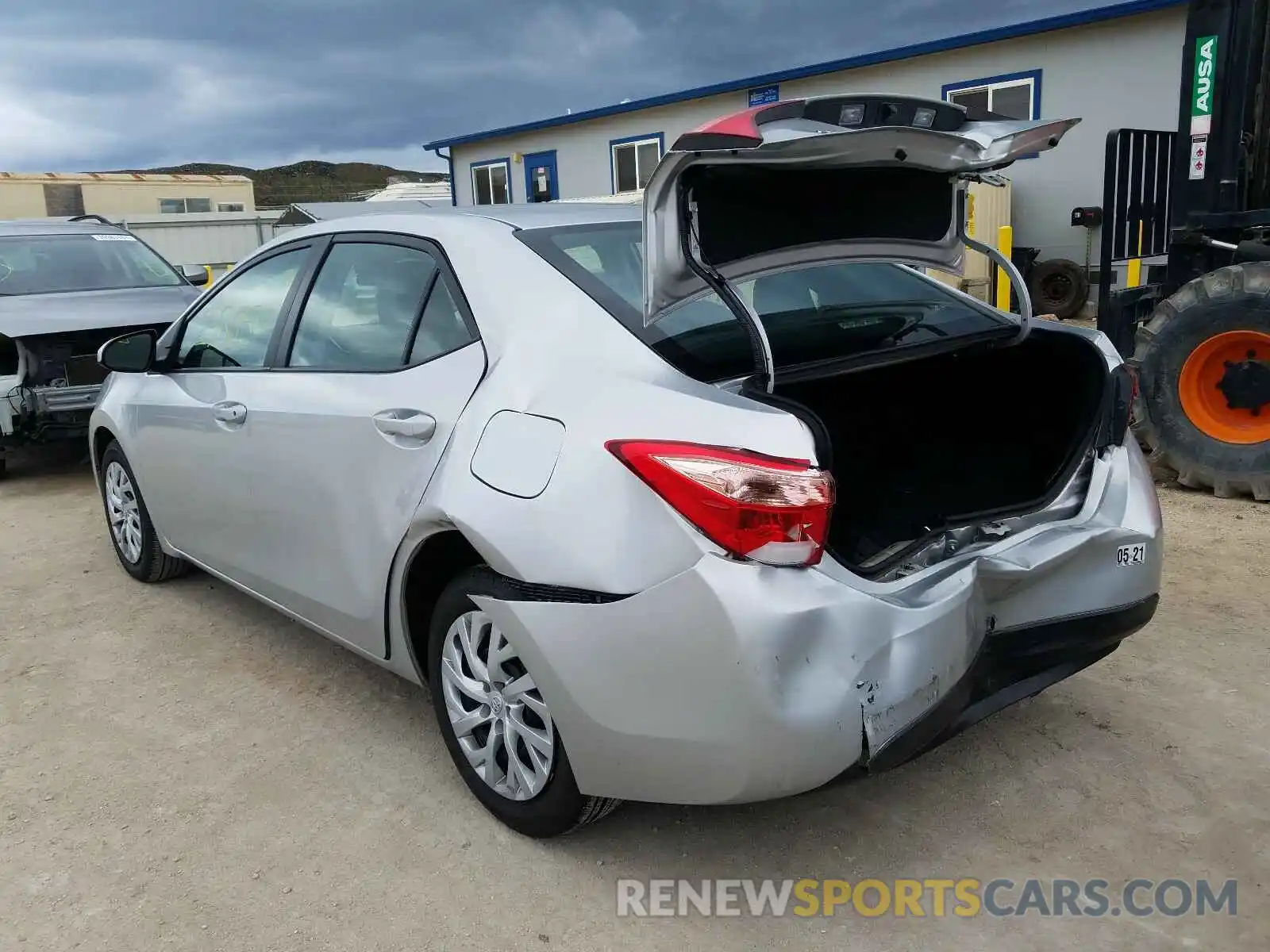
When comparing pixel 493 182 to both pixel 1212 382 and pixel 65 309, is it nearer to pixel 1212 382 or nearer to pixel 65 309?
pixel 65 309

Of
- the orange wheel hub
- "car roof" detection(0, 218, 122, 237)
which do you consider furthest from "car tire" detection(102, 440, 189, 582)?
the orange wheel hub

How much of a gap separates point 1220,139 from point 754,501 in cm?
543

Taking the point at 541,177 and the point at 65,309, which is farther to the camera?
the point at 541,177

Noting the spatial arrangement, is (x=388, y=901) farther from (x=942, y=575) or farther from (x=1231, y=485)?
(x=1231, y=485)

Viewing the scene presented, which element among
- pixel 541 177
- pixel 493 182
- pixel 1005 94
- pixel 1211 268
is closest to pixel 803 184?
pixel 1211 268

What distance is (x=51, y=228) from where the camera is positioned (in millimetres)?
8336

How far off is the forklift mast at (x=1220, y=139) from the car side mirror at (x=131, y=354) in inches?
221

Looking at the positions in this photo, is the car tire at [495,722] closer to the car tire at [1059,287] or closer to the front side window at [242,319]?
the front side window at [242,319]

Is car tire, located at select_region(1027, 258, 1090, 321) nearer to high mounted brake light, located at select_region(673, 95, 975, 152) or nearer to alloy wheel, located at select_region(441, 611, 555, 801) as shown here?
high mounted brake light, located at select_region(673, 95, 975, 152)

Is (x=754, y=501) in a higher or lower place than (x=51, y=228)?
lower

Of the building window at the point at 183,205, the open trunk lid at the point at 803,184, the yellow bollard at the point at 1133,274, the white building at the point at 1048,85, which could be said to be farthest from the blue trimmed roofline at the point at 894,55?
the building window at the point at 183,205

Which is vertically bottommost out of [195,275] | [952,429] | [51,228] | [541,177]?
[952,429]

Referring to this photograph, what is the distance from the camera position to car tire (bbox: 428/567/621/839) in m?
2.54

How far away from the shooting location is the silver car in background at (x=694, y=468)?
2168 mm
